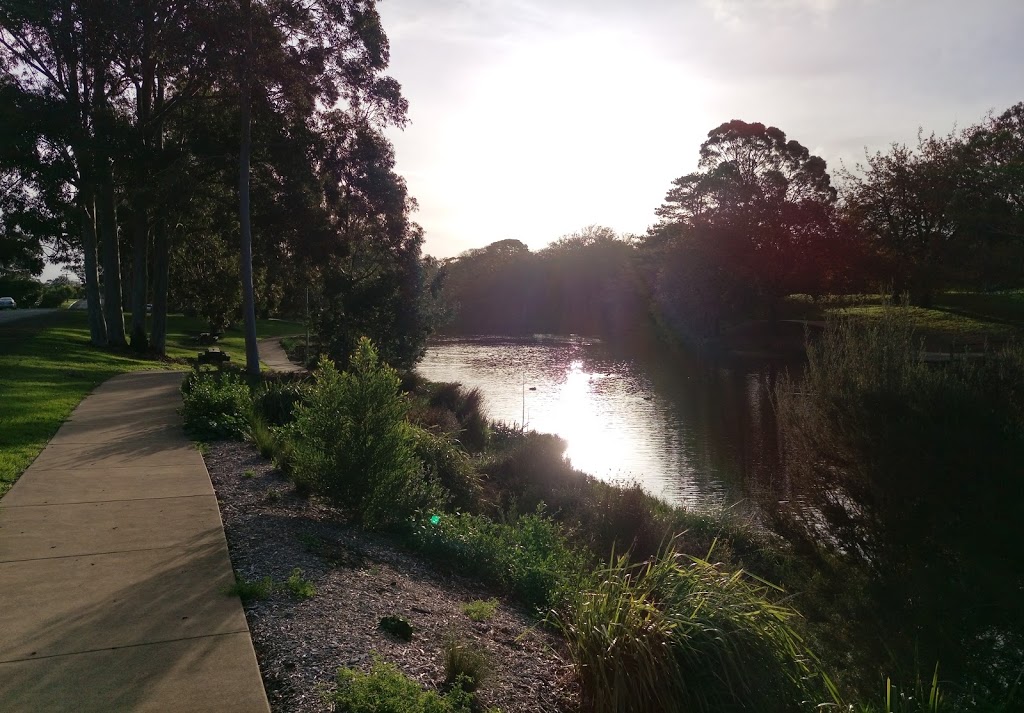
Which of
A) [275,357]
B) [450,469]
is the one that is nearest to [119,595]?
[450,469]

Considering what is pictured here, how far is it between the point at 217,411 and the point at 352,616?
8339 mm

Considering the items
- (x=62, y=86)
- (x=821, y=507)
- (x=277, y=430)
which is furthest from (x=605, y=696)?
(x=62, y=86)

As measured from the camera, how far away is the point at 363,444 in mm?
7680

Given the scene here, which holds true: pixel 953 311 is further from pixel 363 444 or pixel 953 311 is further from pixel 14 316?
pixel 14 316

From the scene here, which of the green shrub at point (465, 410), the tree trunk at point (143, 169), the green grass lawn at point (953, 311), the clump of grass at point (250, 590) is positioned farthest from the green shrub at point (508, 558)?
the green grass lawn at point (953, 311)

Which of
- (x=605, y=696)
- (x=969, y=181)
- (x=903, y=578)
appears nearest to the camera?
(x=605, y=696)

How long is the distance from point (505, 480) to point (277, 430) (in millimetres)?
5353

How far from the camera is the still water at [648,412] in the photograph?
18594 millimetres

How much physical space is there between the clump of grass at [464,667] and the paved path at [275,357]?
83.7ft

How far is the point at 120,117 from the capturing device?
25703 mm

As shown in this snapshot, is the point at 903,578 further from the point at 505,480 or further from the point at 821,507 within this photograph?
the point at 505,480

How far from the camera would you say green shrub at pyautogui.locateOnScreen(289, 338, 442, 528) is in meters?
7.66

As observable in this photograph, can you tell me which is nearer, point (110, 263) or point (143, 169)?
point (143, 169)

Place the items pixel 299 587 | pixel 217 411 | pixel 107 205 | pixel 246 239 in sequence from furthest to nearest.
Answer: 1. pixel 107 205
2. pixel 246 239
3. pixel 217 411
4. pixel 299 587
